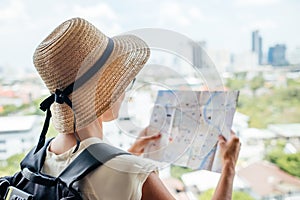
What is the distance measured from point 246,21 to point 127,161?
56 centimetres

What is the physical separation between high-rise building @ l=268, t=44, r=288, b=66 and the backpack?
0.55 metres

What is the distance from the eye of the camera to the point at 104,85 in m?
0.78

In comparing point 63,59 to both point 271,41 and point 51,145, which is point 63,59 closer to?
point 51,145

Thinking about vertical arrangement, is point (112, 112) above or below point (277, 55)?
below

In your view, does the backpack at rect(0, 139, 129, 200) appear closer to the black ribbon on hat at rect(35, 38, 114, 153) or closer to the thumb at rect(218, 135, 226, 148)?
the black ribbon on hat at rect(35, 38, 114, 153)

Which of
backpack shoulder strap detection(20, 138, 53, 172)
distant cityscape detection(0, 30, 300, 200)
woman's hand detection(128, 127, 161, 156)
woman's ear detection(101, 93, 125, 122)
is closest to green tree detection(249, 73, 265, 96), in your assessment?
distant cityscape detection(0, 30, 300, 200)

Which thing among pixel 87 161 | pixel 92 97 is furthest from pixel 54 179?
pixel 92 97

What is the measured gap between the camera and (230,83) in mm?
1058

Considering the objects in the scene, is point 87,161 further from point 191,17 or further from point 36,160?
point 191,17

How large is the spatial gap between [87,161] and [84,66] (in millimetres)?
191

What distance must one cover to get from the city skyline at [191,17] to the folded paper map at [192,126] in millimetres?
193

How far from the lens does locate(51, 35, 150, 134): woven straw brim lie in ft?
2.55

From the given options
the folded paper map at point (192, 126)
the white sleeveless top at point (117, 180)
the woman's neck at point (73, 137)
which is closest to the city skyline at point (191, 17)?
the folded paper map at point (192, 126)

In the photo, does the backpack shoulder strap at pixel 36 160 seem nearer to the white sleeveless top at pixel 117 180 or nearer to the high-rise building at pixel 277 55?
the white sleeveless top at pixel 117 180
